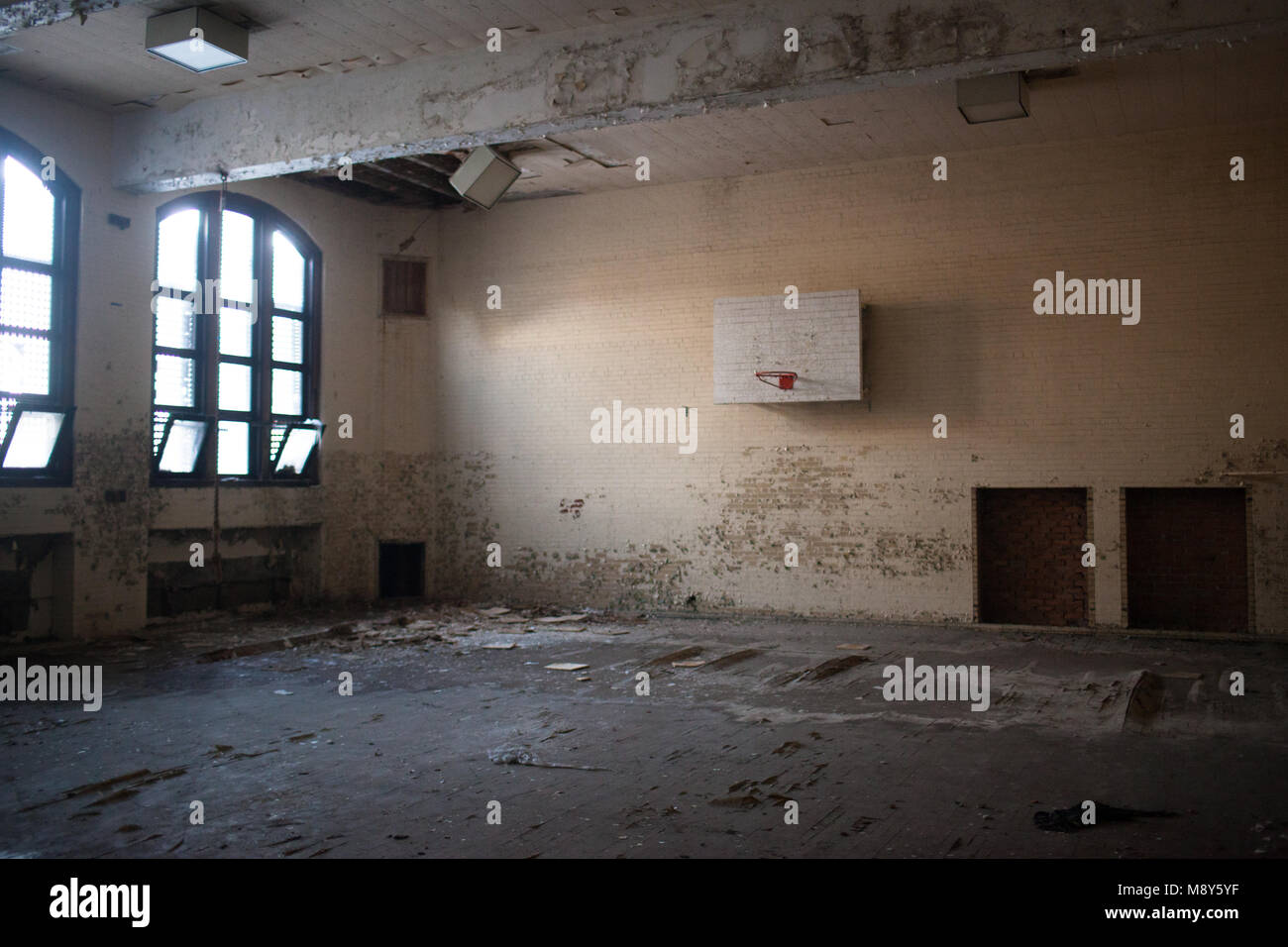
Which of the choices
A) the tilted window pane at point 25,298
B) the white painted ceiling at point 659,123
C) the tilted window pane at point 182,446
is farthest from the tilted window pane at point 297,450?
the white painted ceiling at point 659,123

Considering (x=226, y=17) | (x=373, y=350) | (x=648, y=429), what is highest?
(x=226, y=17)

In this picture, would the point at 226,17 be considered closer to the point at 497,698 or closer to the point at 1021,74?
the point at 497,698

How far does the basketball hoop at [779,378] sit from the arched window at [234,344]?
4.81 meters

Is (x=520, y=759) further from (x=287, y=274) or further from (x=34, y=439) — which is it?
(x=287, y=274)

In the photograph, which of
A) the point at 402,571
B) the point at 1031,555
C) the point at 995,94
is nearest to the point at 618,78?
the point at 995,94

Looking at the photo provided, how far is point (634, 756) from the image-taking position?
16.2 feet

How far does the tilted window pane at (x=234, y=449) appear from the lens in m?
9.88

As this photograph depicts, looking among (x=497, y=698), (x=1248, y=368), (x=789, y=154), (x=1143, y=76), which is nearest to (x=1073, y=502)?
(x=1248, y=368)

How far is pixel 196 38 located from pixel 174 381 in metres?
3.87

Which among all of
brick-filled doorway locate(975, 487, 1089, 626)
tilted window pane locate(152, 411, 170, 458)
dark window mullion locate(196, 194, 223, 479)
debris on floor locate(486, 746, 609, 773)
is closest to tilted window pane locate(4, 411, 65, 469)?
tilted window pane locate(152, 411, 170, 458)

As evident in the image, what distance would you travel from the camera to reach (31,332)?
8133 mm

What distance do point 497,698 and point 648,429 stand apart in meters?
4.99

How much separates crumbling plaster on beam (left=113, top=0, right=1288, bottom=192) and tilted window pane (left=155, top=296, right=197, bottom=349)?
1.11m

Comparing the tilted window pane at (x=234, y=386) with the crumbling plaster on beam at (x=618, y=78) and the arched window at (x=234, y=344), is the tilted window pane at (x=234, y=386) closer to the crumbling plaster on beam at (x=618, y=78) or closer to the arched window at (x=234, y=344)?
the arched window at (x=234, y=344)
